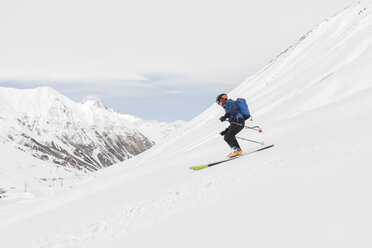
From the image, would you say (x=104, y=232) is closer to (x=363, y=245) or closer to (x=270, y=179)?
(x=270, y=179)

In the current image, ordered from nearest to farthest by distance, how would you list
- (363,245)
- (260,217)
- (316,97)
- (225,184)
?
(363,245), (260,217), (225,184), (316,97)

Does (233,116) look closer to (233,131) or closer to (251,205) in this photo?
(233,131)

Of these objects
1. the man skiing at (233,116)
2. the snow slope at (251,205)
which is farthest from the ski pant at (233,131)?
the snow slope at (251,205)

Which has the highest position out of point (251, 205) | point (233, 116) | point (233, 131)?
point (233, 116)

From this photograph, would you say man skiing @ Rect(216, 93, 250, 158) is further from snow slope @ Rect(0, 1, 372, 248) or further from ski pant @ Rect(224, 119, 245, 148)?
snow slope @ Rect(0, 1, 372, 248)

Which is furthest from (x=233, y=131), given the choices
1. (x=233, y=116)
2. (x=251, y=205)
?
(x=251, y=205)

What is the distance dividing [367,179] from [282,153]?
4624 mm

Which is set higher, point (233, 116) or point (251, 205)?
point (233, 116)

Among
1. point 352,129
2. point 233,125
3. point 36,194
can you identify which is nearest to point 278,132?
point 233,125

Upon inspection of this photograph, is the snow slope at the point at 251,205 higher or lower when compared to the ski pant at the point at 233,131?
lower

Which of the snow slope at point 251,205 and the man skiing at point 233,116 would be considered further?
the man skiing at point 233,116

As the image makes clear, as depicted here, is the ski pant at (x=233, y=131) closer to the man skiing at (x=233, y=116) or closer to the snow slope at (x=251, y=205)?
the man skiing at (x=233, y=116)

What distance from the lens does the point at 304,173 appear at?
7.85 metres

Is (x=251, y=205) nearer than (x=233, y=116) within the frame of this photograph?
Yes
